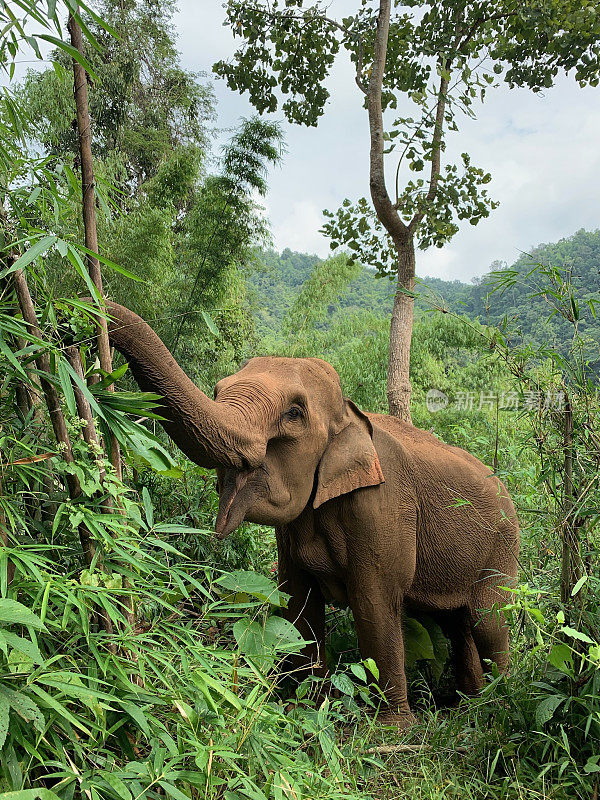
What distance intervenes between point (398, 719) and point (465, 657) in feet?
2.03

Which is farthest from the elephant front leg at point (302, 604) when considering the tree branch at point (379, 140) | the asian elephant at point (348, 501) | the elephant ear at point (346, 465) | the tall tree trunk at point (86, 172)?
the tree branch at point (379, 140)

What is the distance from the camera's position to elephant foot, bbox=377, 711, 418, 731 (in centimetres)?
287

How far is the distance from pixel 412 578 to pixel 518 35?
4.36m

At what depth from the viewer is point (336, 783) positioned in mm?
1814

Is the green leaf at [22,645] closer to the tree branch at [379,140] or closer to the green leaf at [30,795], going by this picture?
the green leaf at [30,795]

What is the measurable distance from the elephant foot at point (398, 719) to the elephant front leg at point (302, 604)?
0.33 metres

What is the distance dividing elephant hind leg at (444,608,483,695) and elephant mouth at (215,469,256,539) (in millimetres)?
1358

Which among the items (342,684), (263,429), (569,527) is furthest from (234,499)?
(569,527)

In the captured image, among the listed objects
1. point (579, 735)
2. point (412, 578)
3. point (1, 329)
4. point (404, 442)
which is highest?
point (1, 329)

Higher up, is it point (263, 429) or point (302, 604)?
point (263, 429)

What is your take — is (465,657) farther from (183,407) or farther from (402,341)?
(402,341)

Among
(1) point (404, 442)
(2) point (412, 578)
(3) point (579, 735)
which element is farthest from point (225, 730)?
(1) point (404, 442)

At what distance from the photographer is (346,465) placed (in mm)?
2871

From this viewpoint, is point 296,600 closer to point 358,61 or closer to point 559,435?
point 559,435
